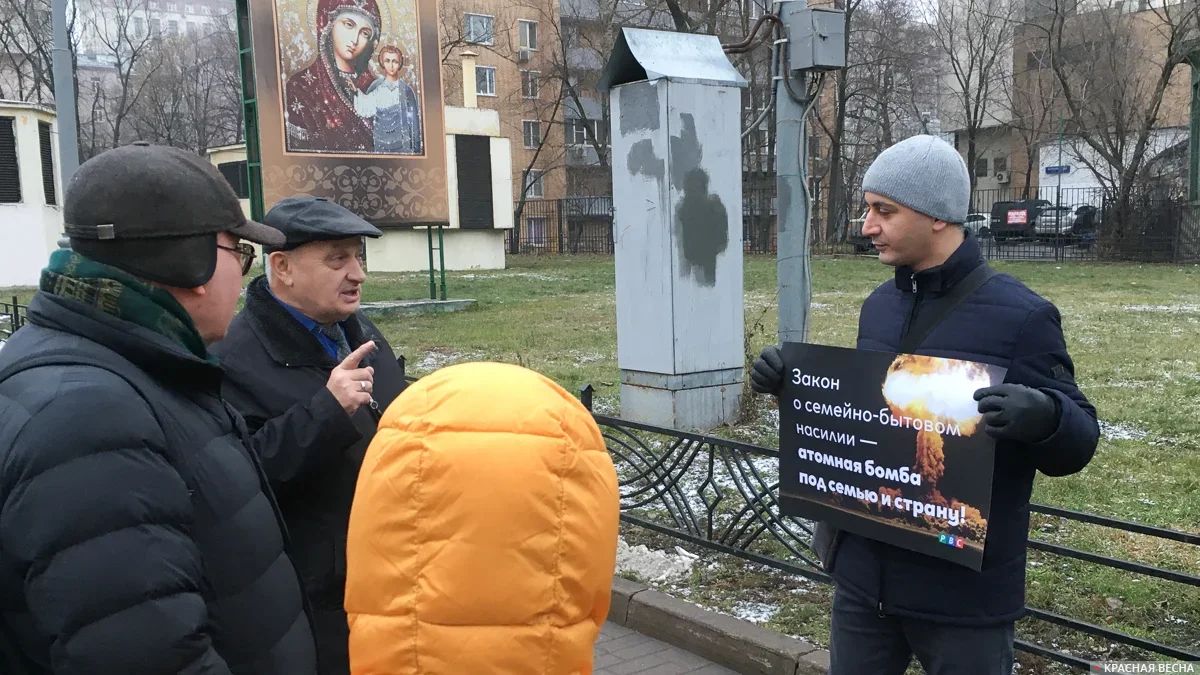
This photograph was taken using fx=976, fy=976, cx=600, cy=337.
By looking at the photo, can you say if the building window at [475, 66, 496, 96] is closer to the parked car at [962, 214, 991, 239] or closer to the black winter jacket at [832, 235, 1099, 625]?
the parked car at [962, 214, 991, 239]

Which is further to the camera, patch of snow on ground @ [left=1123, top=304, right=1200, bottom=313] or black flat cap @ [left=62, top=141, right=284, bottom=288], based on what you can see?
patch of snow on ground @ [left=1123, top=304, right=1200, bottom=313]

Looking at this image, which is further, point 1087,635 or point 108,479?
point 1087,635

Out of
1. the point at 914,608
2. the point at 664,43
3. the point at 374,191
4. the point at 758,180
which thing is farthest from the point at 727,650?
the point at 758,180

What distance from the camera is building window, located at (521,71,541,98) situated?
5006 centimetres

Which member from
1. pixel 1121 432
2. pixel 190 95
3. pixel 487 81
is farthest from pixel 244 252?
pixel 190 95

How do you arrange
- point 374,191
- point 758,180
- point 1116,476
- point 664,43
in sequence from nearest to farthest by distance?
point 1116,476 → point 664,43 → point 374,191 → point 758,180

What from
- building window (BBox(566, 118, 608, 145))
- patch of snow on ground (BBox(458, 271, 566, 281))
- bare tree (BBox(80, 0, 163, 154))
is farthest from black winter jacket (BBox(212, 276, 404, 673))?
building window (BBox(566, 118, 608, 145))

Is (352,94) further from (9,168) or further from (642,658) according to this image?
(9,168)

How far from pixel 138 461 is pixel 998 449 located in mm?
1864

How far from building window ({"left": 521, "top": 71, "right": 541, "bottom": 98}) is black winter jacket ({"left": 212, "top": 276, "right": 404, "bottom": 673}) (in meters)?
48.4

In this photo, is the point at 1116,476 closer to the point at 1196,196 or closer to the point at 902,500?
the point at 902,500

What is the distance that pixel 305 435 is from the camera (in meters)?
2.36

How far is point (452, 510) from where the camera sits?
1339 mm

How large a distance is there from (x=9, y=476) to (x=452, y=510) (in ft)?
2.05
